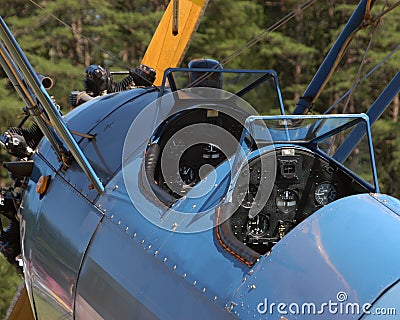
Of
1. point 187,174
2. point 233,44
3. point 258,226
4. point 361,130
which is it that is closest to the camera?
point 361,130

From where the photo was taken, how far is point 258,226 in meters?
5.30

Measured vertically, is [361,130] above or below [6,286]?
above

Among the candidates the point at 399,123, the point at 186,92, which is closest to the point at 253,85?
the point at 186,92

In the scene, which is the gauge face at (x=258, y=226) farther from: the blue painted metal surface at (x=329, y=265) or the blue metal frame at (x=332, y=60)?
the blue metal frame at (x=332, y=60)

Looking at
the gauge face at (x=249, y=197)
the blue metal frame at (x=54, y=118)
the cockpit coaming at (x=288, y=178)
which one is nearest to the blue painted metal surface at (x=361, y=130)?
the cockpit coaming at (x=288, y=178)

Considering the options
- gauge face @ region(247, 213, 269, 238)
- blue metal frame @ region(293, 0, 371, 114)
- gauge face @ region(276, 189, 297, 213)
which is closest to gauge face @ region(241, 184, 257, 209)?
gauge face @ region(247, 213, 269, 238)

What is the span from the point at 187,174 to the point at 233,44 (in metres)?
24.6

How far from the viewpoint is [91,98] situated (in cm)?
811

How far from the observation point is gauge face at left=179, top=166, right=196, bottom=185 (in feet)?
21.0

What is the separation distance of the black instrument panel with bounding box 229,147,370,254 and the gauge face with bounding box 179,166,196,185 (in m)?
1.16

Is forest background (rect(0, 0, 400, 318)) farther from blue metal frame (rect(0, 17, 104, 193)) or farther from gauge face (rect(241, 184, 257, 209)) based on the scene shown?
gauge face (rect(241, 184, 257, 209))

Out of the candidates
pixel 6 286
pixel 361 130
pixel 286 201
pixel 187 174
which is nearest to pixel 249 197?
pixel 286 201

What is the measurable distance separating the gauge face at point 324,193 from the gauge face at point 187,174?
4.04ft

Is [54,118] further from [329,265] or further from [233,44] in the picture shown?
[233,44]
